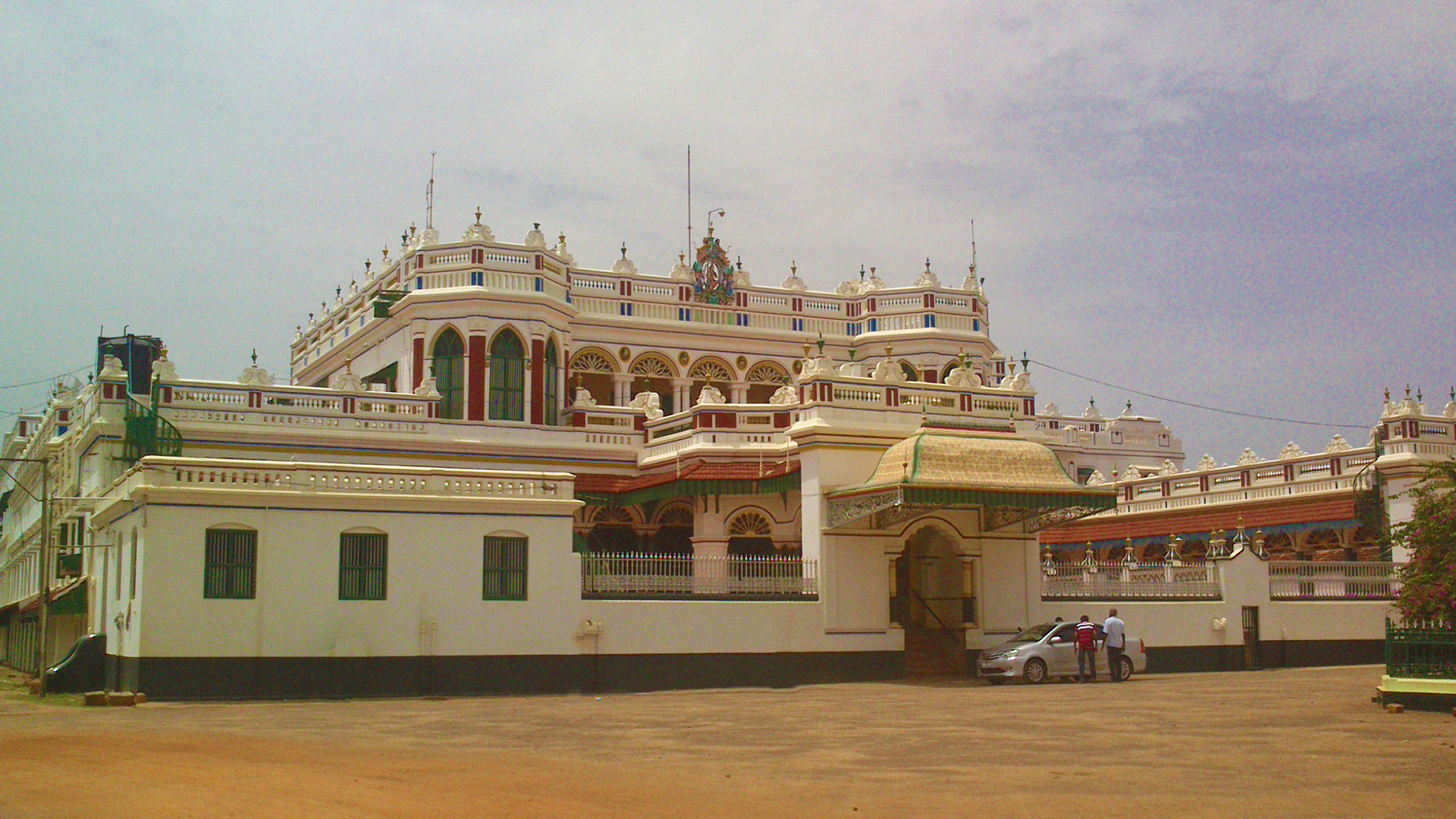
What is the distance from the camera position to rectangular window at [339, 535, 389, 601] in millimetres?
24078

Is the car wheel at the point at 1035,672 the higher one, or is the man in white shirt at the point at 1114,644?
the man in white shirt at the point at 1114,644

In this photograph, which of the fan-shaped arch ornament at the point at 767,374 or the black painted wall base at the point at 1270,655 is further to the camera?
the fan-shaped arch ornament at the point at 767,374

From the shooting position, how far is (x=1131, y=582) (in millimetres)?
31281

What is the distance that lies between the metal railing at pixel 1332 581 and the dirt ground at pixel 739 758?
10291mm

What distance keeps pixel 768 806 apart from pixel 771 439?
19.5m

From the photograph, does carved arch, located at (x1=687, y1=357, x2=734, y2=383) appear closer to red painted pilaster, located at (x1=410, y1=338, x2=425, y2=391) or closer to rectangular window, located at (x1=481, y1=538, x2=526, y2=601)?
red painted pilaster, located at (x1=410, y1=338, x2=425, y2=391)

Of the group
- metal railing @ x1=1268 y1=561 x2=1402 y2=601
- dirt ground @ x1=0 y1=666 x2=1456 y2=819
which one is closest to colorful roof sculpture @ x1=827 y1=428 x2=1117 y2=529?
dirt ground @ x1=0 y1=666 x2=1456 y2=819

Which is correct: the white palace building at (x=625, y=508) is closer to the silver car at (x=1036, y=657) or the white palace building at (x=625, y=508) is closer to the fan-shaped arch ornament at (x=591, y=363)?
A: the fan-shaped arch ornament at (x=591, y=363)

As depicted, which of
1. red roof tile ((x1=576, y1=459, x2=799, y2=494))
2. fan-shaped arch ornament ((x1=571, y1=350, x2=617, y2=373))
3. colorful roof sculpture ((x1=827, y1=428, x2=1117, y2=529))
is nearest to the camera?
colorful roof sculpture ((x1=827, y1=428, x2=1117, y2=529))

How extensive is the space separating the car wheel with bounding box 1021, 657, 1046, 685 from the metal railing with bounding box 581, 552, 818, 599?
430cm

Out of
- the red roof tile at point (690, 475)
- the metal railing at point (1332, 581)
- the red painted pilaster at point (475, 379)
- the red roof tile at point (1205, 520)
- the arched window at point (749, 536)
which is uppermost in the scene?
the red painted pilaster at point (475, 379)

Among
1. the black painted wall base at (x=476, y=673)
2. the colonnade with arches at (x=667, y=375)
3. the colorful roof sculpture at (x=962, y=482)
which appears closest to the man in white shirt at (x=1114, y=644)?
the colorful roof sculpture at (x=962, y=482)

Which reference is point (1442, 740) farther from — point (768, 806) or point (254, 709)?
point (254, 709)

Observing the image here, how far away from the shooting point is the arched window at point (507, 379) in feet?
120
